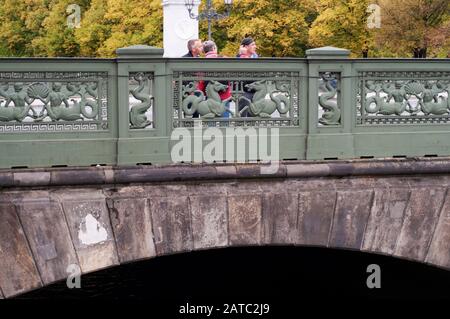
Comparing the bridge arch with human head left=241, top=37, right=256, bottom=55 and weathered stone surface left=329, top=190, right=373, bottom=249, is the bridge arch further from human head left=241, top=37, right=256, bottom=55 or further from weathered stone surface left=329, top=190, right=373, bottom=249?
human head left=241, top=37, right=256, bottom=55

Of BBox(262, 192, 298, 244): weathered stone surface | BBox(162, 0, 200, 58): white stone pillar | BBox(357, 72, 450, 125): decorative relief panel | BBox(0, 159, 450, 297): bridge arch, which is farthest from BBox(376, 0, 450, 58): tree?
BBox(262, 192, 298, 244): weathered stone surface

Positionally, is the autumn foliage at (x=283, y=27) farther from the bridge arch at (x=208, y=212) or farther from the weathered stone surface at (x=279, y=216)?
the weathered stone surface at (x=279, y=216)

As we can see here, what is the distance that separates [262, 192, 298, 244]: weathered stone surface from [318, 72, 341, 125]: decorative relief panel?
0.77 metres

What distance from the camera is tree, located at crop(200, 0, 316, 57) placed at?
36.8m

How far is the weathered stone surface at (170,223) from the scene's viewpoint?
8.13m

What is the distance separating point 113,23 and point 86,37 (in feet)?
6.63

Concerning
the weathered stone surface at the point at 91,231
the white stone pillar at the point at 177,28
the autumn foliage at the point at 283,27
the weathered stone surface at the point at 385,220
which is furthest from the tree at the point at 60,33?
the weathered stone surface at the point at 91,231

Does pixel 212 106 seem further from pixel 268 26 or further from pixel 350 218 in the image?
pixel 268 26

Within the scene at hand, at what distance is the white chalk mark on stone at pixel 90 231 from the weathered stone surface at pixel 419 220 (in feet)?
8.77

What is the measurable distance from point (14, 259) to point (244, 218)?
1.95 metres

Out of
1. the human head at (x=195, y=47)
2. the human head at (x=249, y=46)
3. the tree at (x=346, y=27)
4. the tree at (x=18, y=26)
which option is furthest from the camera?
the tree at (x=18, y=26)

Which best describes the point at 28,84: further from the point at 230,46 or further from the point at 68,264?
the point at 230,46

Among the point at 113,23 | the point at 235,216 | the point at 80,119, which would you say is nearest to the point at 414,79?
the point at 235,216

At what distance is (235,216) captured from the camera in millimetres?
8344
